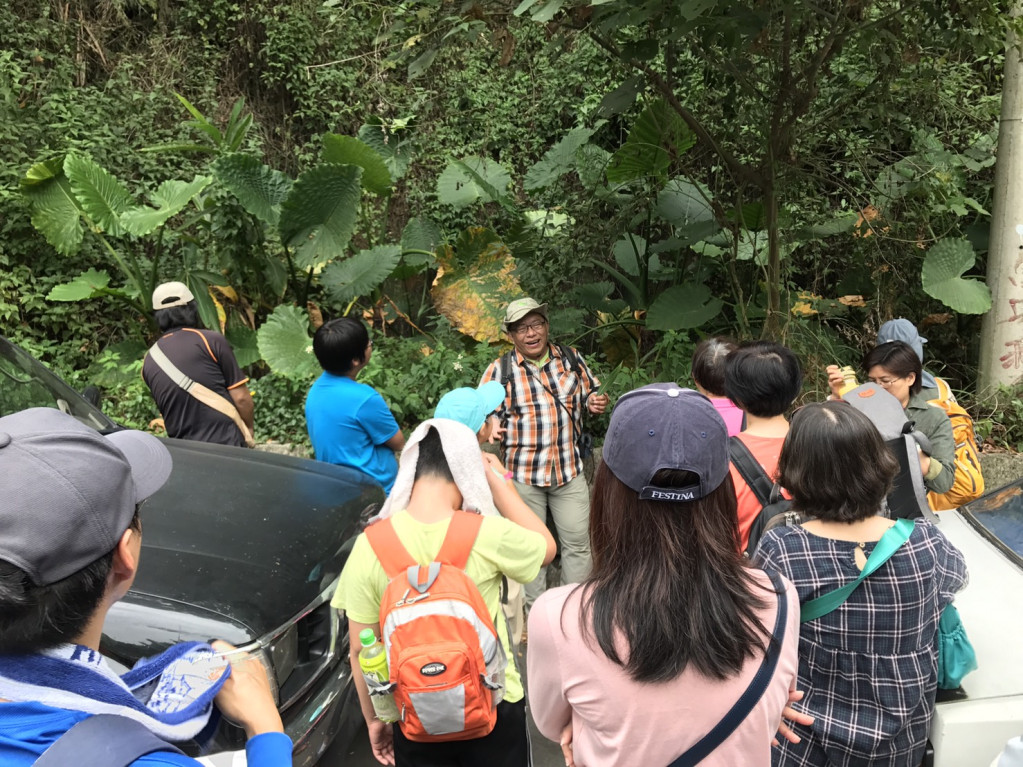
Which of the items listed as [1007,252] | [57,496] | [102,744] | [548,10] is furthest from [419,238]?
[102,744]

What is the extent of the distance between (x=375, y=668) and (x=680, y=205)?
5475 millimetres

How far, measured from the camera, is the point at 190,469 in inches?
148

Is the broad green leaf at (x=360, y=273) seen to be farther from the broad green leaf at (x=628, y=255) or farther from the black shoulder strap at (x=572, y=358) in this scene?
the black shoulder strap at (x=572, y=358)

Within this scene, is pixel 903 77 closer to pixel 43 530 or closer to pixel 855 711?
pixel 855 711

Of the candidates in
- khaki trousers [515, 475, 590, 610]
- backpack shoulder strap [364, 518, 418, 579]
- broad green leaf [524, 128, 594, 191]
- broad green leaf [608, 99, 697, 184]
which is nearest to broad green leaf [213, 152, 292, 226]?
broad green leaf [524, 128, 594, 191]

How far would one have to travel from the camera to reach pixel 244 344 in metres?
7.33

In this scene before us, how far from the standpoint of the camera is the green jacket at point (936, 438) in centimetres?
312

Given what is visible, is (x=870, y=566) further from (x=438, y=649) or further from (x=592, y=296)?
(x=592, y=296)

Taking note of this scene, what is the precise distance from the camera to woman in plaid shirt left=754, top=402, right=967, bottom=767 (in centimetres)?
203

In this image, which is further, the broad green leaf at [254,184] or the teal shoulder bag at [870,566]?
the broad green leaf at [254,184]

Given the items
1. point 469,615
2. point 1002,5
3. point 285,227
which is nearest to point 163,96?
point 285,227

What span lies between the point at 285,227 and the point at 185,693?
6061 mm

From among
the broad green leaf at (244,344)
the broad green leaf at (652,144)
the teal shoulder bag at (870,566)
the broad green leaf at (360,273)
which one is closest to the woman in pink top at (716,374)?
the teal shoulder bag at (870,566)

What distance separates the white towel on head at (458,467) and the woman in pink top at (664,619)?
0.70m
